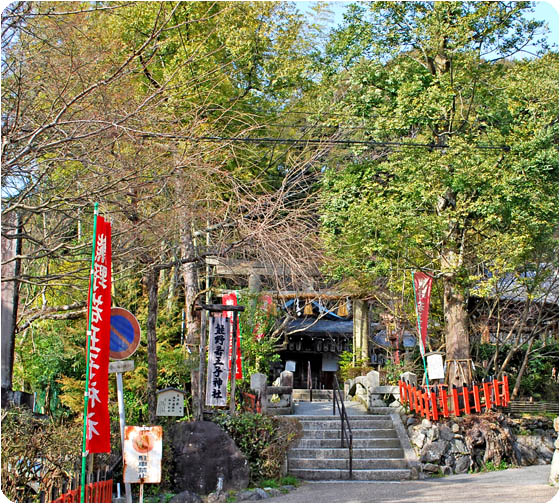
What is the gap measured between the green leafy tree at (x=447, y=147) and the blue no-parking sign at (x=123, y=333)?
650cm

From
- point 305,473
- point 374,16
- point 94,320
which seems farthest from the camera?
point 374,16

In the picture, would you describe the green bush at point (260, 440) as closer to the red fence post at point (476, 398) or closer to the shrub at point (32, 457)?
the shrub at point (32, 457)

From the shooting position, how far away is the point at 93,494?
9016mm

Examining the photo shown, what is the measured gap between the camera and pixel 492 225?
51.1 ft

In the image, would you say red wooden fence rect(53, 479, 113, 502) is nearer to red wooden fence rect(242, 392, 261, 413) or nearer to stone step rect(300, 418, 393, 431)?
red wooden fence rect(242, 392, 261, 413)

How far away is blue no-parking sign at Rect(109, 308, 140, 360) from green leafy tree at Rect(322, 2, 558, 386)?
650cm

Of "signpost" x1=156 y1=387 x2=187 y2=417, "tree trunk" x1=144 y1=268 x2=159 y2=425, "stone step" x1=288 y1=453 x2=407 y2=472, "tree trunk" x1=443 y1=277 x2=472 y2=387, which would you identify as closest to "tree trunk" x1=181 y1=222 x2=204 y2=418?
"signpost" x1=156 y1=387 x2=187 y2=417

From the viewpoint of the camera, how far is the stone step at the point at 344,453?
14.5 m

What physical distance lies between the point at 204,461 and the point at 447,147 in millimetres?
8564

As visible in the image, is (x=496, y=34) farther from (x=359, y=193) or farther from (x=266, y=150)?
(x=266, y=150)

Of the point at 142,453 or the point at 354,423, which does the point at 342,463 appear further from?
the point at 142,453

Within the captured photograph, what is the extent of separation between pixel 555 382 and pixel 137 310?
41.2ft

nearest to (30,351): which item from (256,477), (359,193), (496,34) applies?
(256,477)

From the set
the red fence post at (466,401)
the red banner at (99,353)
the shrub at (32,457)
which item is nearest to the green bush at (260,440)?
the shrub at (32,457)
